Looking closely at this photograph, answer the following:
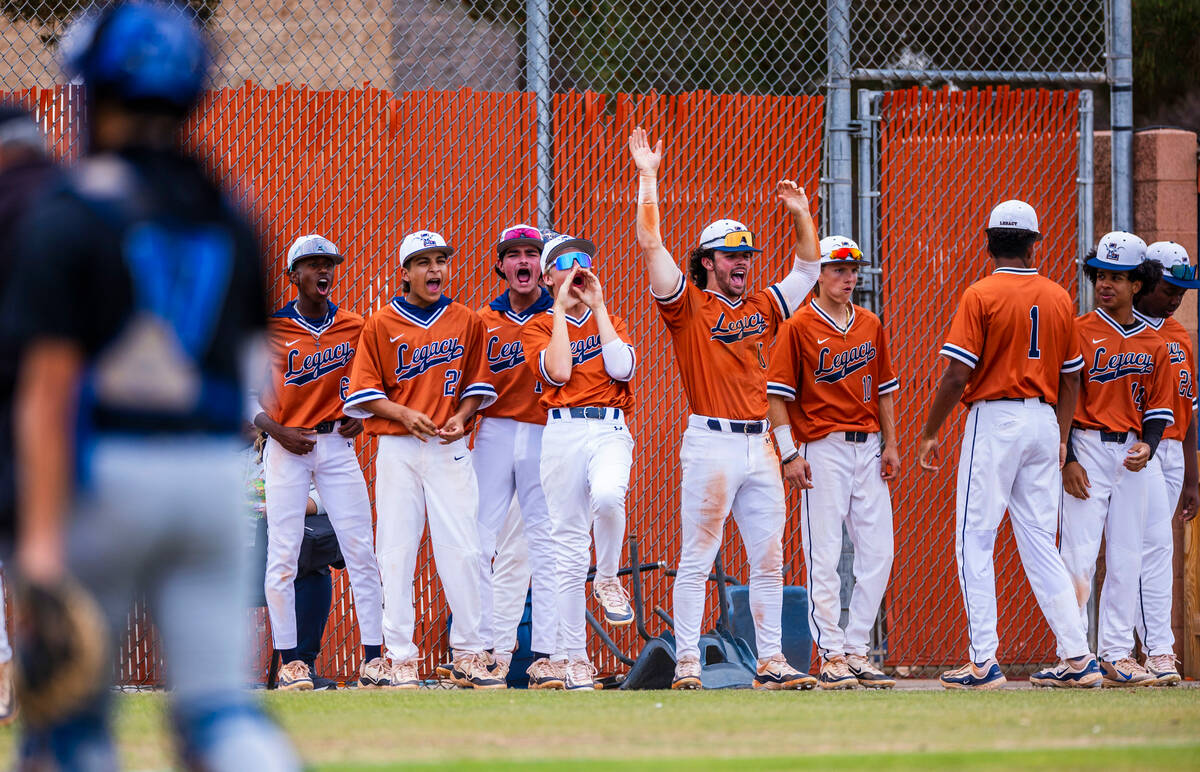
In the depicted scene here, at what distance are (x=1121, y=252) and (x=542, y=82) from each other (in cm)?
345

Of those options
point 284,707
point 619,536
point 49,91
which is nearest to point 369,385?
point 619,536

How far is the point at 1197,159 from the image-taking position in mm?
9414

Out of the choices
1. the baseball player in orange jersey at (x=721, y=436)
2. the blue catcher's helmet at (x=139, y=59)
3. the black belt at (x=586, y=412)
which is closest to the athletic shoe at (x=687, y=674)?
the baseball player in orange jersey at (x=721, y=436)

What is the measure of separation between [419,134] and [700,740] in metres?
5.03

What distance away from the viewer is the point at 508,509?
27.1 feet

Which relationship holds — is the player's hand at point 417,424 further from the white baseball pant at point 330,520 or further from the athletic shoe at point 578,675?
the athletic shoe at point 578,675

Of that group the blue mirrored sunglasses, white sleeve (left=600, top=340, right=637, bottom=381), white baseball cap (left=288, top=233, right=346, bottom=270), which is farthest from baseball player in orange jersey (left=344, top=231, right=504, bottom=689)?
white sleeve (left=600, top=340, right=637, bottom=381)

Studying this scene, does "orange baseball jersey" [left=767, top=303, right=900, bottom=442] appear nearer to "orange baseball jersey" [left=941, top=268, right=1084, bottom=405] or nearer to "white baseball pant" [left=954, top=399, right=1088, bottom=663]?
"orange baseball jersey" [left=941, top=268, right=1084, bottom=405]

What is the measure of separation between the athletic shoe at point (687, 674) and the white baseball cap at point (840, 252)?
2.30 meters

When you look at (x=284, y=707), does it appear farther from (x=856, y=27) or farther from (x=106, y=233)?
(x=856, y=27)

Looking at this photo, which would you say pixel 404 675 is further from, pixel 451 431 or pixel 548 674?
pixel 451 431

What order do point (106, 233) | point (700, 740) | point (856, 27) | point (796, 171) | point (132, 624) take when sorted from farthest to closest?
point (856, 27) → point (796, 171) → point (132, 624) → point (700, 740) → point (106, 233)

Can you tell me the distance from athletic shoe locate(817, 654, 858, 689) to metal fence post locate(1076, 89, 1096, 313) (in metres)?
3.00

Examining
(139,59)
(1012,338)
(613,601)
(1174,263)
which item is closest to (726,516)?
(613,601)
